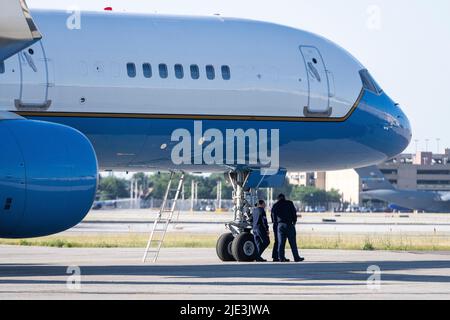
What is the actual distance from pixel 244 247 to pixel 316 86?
13.6ft

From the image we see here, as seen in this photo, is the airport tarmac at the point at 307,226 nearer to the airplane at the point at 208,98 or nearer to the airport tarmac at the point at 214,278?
the airport tarmac at the point at 214,278

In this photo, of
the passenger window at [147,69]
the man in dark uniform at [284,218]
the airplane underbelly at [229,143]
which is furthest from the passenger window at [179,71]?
the man in dark uniform at [284,218]

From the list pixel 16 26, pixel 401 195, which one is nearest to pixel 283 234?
pixel 16 26

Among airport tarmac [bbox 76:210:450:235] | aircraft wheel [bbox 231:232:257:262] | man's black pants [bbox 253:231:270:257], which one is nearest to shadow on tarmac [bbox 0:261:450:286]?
aircraft wheel [bbox 231:232:257:262]

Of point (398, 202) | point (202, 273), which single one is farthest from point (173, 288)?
point (398, 202)

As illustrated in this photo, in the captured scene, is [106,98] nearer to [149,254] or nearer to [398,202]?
[149,254]

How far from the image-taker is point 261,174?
26.8 m

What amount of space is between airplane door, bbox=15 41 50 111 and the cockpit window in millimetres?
8225

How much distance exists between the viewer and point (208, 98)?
2467 centimetres

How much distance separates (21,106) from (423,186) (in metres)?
182

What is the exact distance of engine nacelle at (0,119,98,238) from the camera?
17.9 m

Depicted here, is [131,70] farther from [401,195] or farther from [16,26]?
[401,195]

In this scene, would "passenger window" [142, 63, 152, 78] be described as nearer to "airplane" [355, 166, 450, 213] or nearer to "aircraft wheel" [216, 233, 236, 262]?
"aircraft wheel" [216, 233, 236, 262]

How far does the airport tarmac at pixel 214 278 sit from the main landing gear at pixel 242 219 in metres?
0.67
